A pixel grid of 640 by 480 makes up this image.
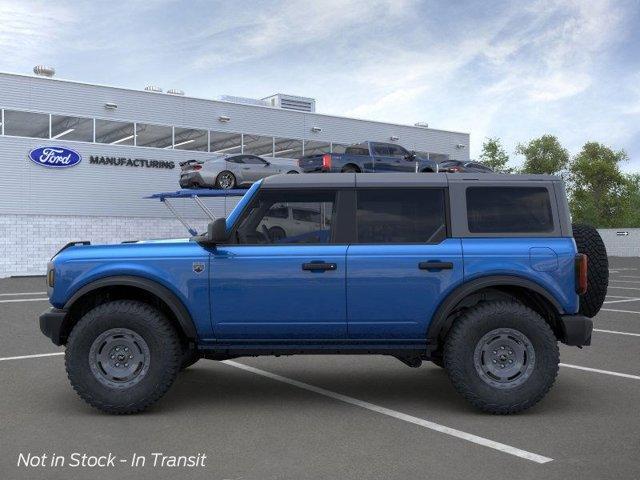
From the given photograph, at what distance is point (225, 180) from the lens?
24406mm

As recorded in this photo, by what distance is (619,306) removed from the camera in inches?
587

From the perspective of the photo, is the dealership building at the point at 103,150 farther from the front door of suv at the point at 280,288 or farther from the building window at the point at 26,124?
the front door of suv at the point at 280,288

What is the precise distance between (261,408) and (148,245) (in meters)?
1.67

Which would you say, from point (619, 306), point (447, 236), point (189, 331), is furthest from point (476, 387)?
point (619, 306)

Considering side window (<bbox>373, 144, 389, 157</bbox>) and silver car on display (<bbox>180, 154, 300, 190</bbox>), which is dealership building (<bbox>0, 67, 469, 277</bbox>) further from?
side window (<bbox>373, 144, 389, 157</bbox>)

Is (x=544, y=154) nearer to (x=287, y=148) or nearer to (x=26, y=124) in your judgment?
(x=287, y=148)

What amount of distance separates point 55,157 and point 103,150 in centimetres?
206

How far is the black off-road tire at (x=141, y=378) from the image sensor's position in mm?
5684

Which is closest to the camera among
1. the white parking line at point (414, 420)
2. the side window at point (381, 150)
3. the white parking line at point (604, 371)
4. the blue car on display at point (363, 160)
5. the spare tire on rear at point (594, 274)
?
the white parking line at point (414, 420)

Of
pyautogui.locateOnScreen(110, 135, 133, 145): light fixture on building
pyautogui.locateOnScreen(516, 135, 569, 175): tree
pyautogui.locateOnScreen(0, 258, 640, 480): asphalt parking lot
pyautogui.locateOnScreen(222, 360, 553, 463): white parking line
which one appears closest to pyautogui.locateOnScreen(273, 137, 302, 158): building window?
pyautogui.locateOnScreen(110, 135, 133, 145): light fixture on building

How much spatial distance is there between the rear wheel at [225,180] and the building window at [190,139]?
29.2 feet

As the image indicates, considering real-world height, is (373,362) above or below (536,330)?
below

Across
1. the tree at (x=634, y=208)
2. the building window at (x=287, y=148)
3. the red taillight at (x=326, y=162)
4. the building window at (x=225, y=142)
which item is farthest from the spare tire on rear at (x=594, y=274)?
the tree at (x=634, y=208)

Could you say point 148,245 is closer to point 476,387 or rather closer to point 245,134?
point 476,387
